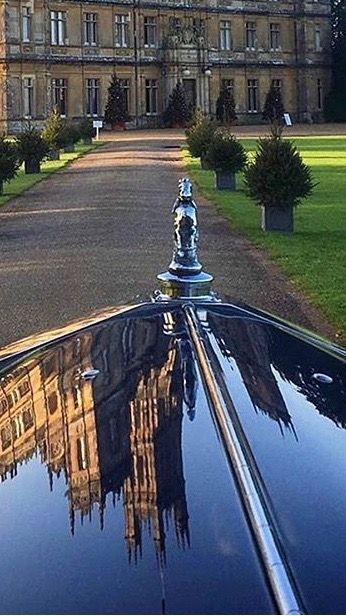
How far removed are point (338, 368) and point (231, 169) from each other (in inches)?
769

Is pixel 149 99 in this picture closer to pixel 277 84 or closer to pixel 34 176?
pixel 277 84

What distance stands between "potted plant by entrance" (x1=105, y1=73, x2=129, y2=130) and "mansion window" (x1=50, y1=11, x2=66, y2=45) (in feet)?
11.7

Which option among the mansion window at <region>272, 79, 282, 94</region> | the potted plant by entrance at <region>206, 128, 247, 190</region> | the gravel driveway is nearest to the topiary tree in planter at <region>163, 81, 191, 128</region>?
the mansion window at <region>272, 79, 282, 94</region>

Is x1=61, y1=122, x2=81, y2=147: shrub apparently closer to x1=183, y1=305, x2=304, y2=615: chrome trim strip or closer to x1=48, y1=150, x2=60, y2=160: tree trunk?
x1=48, y1=150, x2=60, y2=160: tree trunk

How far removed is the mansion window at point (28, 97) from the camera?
52656 mm

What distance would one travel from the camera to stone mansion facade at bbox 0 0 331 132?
5272cm

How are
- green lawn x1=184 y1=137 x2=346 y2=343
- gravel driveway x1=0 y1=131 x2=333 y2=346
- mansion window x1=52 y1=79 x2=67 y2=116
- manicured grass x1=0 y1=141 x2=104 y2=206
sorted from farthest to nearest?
mansion window x1=52 y1=79 x2=67 y2=116, manicured grass x1=0 y1=141 x2=104 y2=206, green lawn x1=184 y1=137 x2=346 y2=343, gravel driveway x1=0 y1=131 x2=333 y2=346

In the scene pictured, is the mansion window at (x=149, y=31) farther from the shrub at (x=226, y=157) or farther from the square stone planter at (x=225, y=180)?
the square stone planter at (x=225, y=180)

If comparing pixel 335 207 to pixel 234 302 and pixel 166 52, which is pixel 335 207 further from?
pixel 166 52

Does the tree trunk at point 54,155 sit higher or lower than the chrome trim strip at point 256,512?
higher

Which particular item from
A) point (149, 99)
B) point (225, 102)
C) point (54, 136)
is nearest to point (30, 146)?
point (54, 136)

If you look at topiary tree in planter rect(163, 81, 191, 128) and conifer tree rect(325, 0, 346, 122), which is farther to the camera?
conifer tree rect(325, 0, 346, 122)

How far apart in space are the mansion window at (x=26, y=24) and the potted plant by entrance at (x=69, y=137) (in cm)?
1385

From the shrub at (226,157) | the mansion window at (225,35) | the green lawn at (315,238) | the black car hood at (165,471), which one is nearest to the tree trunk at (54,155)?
the green lawn at (315,238)
